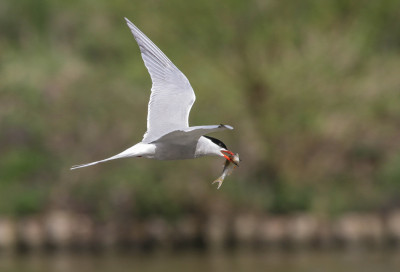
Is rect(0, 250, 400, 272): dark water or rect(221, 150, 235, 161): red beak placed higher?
rect(221, 150, 235, 161): red beak

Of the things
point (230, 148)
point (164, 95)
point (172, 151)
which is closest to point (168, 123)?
point (164, 95)

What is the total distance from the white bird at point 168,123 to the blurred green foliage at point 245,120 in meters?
7.31

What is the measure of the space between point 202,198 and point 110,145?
74.7 inches

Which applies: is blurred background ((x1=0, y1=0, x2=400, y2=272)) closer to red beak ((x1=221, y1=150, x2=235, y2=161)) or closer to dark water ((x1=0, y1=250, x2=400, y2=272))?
dark water ((x1=0, y1=250, x2=400, y2=272))

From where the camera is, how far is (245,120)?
16.6m

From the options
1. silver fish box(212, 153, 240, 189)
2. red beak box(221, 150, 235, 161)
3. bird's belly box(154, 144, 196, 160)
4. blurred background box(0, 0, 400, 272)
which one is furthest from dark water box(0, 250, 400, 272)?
bird's belly box(154, 144, 196, 160)

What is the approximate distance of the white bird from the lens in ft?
22.8

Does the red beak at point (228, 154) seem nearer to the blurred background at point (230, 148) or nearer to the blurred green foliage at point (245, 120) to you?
the blurred background at point (230, 148)

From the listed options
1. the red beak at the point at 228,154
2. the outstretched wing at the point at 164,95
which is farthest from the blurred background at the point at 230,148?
the red beak at the point at 228,154

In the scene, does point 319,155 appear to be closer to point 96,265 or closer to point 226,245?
point 226,245

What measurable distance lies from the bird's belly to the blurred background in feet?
22.6

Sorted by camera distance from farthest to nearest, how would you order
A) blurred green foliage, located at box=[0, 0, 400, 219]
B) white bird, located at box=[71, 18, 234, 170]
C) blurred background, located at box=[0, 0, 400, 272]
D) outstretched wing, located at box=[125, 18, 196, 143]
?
blurred green foliage, located at box=[0, 0, 400, 219]
blurred background, located at box=[0, 0, 400, 272]
outstretched wing, located at box=[125, 18, 196, 143]
white bird, located at box=[71, 18, 234, 170]

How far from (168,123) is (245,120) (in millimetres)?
9045

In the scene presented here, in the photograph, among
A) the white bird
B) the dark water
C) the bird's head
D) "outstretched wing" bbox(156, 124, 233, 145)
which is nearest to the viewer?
"outstretched wing" bbox(156, 124, 233, 145)
